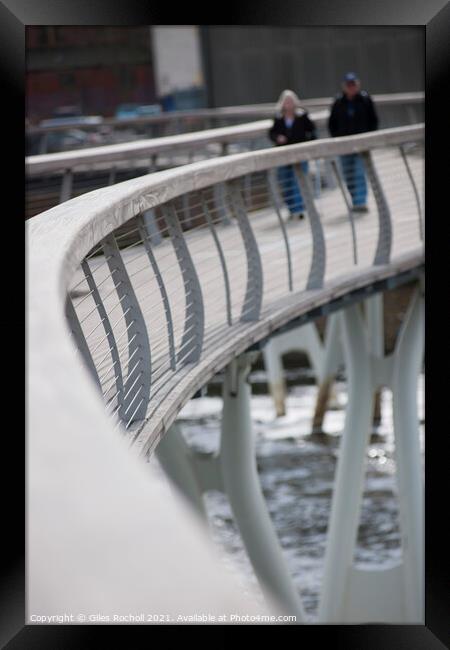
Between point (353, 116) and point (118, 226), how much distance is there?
8.54 meters

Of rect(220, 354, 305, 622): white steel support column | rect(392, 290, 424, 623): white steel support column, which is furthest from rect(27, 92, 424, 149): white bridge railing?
rect(220, 354, 305, 622): white steel support column

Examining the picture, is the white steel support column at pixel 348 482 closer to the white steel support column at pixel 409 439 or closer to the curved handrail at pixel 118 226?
the white steel support column at pixel 409 439

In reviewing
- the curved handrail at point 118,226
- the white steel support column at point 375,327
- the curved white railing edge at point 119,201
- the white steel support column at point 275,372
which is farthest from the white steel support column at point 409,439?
the white steel support column at point 275,372

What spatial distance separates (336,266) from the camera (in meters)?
9.89

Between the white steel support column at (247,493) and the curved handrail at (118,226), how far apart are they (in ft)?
4.16

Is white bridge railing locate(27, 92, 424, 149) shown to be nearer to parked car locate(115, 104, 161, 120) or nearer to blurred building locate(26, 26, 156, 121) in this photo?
parked car locate(115, 104, 161, 120)

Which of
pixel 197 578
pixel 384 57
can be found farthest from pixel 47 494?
pixel 384 57

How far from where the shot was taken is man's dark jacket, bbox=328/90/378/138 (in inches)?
501

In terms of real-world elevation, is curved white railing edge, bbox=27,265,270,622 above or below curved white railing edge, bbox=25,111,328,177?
below

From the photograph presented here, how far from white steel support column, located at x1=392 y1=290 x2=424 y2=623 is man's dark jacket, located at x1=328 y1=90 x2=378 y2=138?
5.90 feet

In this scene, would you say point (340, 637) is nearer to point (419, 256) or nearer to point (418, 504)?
point (419, 256)

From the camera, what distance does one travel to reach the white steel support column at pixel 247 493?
9570mm

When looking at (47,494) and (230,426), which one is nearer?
(47,494)

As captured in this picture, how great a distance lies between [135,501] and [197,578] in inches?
5.2
